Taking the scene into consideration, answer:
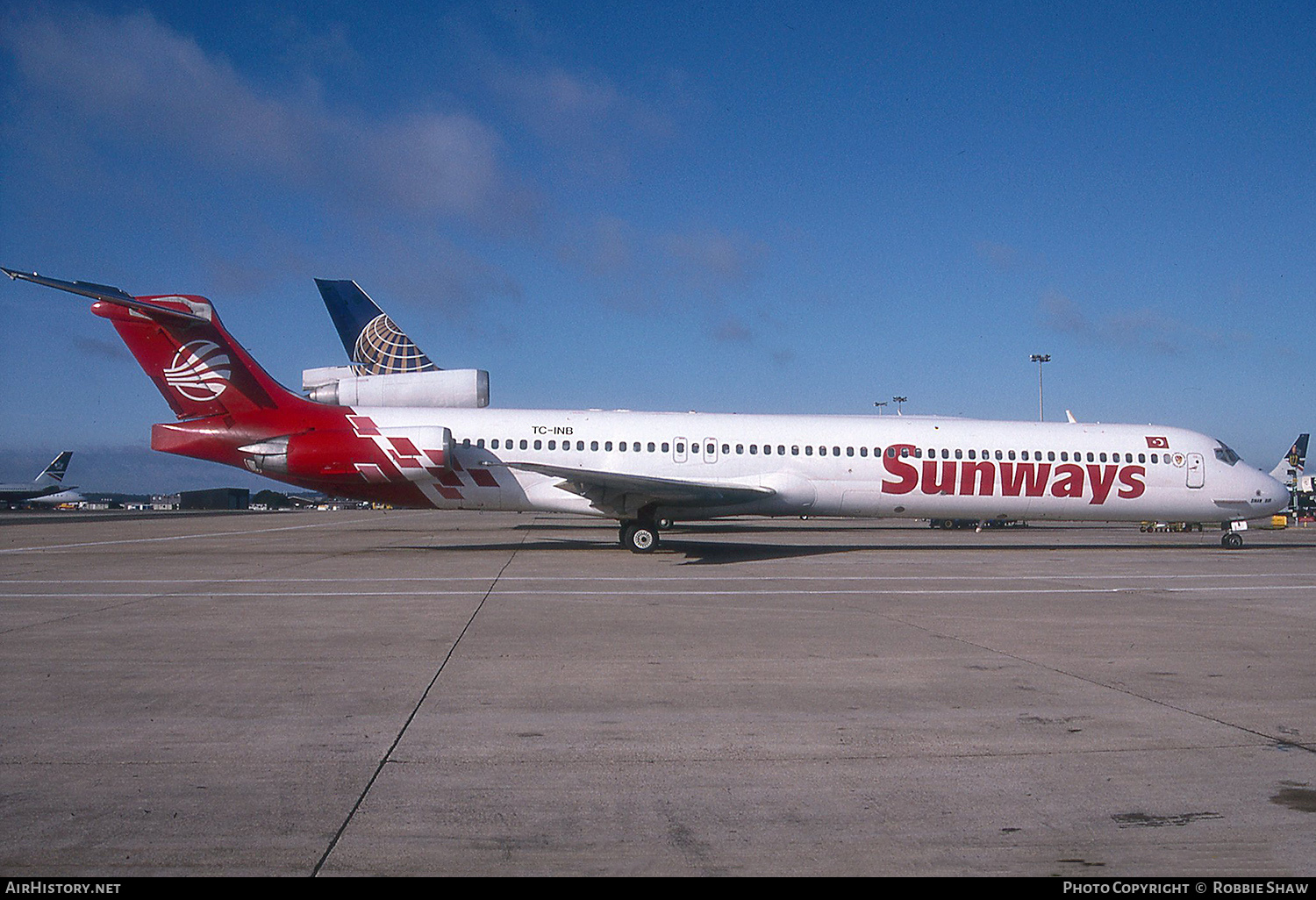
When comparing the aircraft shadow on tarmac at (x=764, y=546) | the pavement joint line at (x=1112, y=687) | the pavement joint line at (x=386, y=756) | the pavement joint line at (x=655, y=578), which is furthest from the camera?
the aircraft shadow on tarmac at (x=764, y=546)

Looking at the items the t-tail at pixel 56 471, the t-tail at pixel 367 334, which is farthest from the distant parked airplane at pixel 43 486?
the t-tail at pixel 367 334

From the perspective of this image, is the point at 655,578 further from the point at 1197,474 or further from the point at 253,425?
the point at 1197,474

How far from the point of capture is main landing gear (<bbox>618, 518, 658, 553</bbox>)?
18219mm

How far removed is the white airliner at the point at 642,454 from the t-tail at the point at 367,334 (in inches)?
163

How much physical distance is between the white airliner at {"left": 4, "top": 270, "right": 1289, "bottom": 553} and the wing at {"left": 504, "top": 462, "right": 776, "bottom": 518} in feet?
0.15

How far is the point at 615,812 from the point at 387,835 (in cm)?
101

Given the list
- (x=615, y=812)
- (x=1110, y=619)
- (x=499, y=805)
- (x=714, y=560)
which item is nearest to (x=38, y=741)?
(x=499, y=805)

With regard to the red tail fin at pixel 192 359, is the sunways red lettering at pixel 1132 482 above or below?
below

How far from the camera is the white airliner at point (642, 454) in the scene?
17.8 metres

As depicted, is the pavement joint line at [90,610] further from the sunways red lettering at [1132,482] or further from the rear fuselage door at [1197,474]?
the rear fuselage door at [1197,474]

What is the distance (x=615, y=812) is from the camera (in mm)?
3965

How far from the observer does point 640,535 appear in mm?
18234

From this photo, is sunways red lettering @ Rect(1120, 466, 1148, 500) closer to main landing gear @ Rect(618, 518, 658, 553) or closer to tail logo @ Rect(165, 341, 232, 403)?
main landing gear @ Rect(618, 518, 658, 553)

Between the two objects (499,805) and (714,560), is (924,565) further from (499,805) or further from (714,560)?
(499,805)
